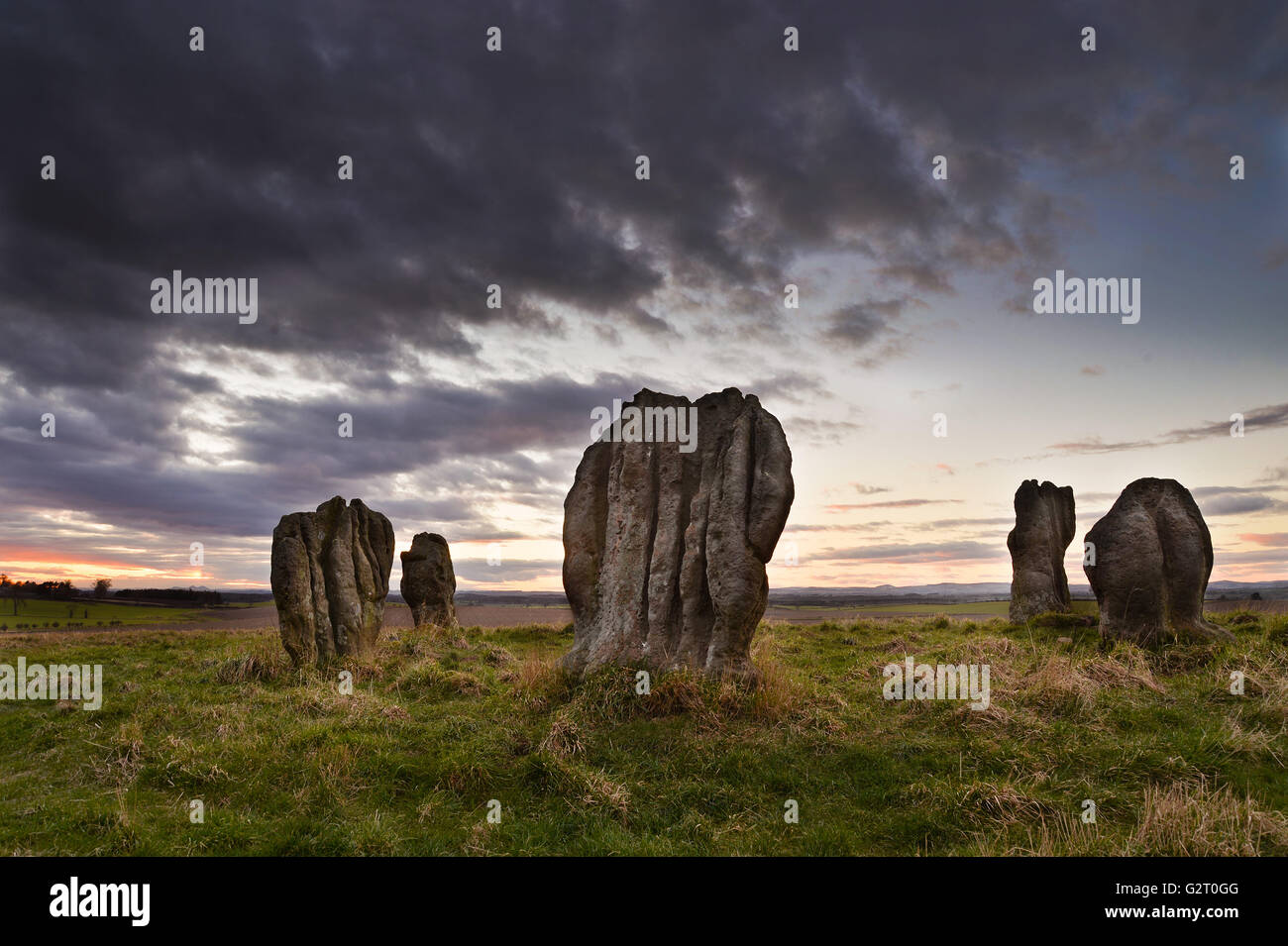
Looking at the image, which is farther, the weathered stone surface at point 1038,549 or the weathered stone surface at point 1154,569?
the weathered stone surface at point 1038,549

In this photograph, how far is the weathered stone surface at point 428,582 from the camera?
1073 inches

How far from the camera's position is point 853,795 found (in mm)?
8375

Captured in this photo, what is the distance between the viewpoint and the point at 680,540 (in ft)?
43.6

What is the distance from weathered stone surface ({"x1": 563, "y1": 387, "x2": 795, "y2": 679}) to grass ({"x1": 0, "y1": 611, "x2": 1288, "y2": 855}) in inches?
35.8

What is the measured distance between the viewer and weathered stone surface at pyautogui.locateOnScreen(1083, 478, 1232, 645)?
1473 cm

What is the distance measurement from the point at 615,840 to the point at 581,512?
820cm

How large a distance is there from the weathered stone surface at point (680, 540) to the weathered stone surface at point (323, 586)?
6618mm
